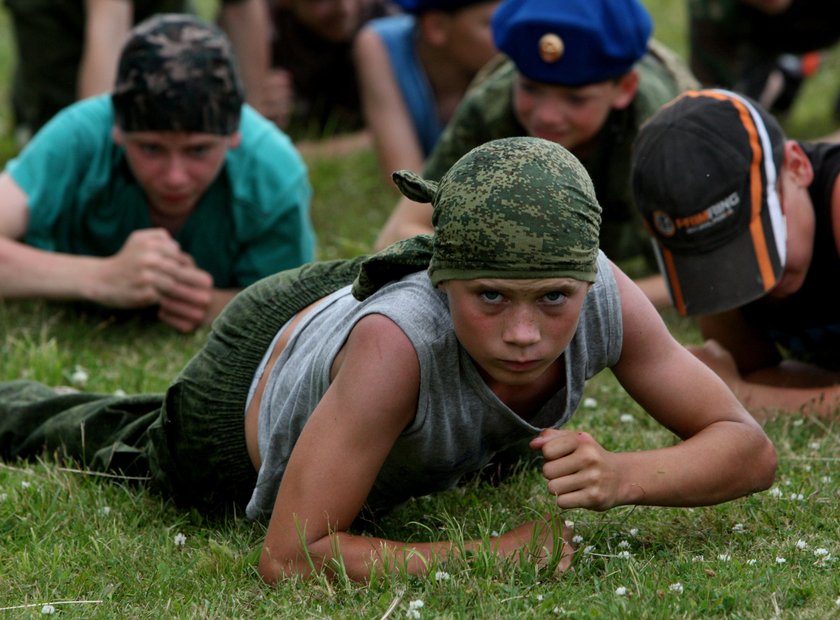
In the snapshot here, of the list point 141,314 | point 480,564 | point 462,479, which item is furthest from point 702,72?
point 480,564

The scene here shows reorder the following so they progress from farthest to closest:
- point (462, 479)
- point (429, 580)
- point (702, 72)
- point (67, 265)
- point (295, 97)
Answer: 1. point (295, 97)
2. point (702, 72)
3. point (67, 265)
4. point (462, 479)
5. point (429, 580)

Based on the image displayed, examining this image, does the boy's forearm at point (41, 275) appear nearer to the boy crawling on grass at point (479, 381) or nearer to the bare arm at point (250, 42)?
the boy crawling on grass at point (479, 381)

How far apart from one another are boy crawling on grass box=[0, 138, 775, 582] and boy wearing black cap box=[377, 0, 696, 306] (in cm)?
190

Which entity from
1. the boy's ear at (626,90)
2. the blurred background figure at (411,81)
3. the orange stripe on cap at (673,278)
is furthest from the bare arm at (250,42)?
the orange stripe on cap at (673,278)

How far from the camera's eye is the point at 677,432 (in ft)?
10.5

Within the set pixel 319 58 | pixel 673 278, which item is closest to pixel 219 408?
pixel 673 278

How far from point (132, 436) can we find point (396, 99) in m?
3.27

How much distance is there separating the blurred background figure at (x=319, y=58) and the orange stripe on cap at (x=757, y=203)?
15.0 feet

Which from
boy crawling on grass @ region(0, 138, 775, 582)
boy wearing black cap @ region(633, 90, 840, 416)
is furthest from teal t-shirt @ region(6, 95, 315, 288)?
boy crawling on grass @ region(0, 138, 775, 582)

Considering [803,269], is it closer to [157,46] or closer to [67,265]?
[157,46]

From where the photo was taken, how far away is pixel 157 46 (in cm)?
497

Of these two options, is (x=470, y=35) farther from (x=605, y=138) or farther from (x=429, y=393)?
(x=429, y=393)

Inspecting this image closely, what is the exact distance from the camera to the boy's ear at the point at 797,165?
4.04 m

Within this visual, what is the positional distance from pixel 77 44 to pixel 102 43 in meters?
0.82
